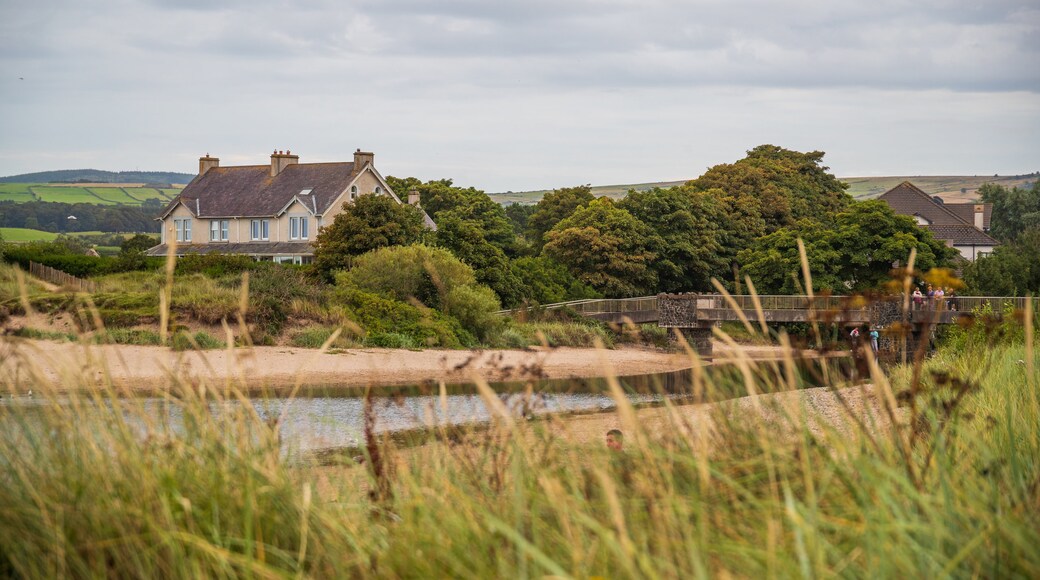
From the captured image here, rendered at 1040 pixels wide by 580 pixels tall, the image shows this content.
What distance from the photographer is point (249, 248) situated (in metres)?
57.1

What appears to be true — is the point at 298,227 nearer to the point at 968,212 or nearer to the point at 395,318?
the point at 395,318

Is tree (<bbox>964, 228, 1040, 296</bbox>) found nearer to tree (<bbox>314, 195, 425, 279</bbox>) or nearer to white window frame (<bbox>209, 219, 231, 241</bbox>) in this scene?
tree (<bbox>314, 195, 425, 279</bbox>)

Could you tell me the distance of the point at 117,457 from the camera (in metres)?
4.72

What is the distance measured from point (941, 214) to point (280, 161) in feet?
146

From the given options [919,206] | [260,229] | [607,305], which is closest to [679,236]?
[607,305]

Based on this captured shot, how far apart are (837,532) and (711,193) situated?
59892mm

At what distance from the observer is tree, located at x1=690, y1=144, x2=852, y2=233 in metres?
65.2

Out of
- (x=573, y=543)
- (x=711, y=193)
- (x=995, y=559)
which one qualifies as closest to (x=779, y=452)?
(x=995, y=559)

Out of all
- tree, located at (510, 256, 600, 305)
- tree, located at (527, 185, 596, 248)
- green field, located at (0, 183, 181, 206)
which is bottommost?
tree, located at (510, 256, 600, 305)

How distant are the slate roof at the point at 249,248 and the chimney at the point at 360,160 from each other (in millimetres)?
4683

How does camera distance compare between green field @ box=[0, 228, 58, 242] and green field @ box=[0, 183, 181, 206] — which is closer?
green field @ box=[0, 228, 58, 242]

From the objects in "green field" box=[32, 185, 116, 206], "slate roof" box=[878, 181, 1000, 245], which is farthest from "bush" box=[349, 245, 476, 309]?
"green field" box=[32, 185, 116, 206]

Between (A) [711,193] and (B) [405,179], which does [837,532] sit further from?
(B) [405,179]

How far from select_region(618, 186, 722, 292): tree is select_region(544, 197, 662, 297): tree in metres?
1.17
